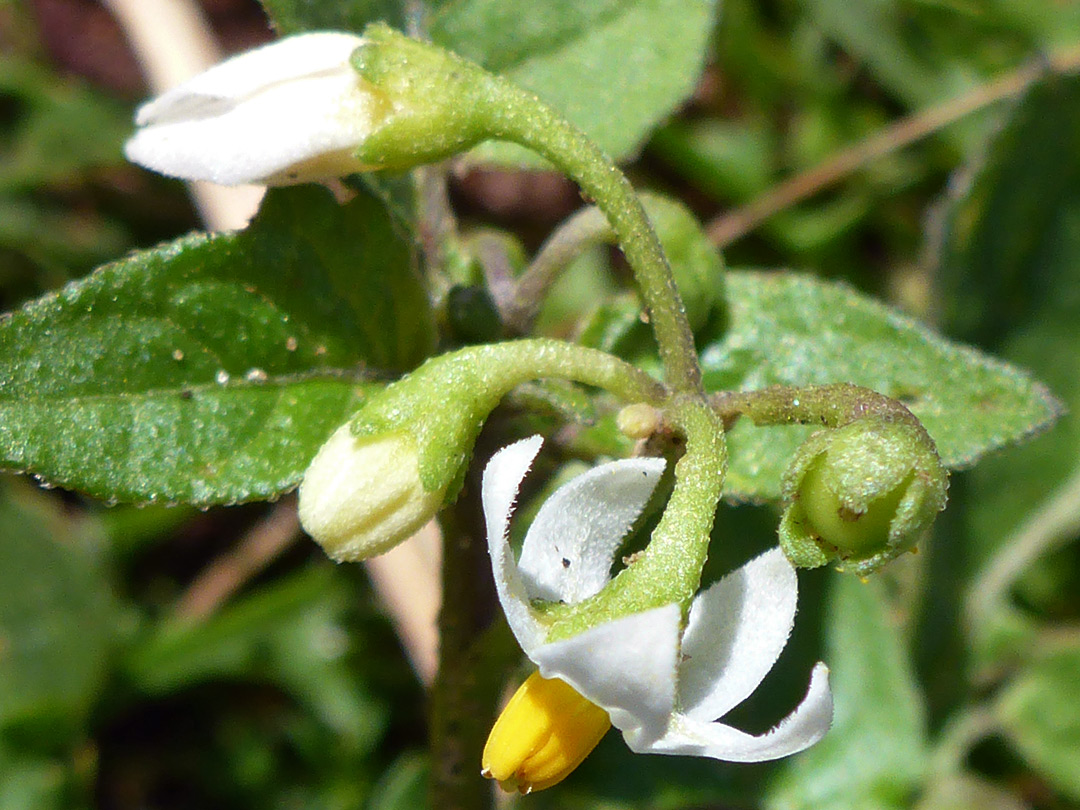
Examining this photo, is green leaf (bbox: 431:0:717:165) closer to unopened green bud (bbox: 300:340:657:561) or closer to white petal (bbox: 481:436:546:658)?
unopened green bud (bbox: 300:340:657:561)

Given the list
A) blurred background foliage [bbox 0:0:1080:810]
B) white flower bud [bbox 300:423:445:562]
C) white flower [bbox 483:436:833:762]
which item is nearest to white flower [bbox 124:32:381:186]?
white flower bud [bbox 300:423:445:562]

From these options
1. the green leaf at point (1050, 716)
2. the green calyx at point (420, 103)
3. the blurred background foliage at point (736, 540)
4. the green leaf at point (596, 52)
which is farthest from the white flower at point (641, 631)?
the green leaf at point (1050, 716)

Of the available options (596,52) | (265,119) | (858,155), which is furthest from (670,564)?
(858,155)

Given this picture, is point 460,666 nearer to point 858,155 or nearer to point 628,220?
point 628,220

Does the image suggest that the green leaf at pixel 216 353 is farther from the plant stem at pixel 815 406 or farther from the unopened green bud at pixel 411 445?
the plant stem at pixel 815 406

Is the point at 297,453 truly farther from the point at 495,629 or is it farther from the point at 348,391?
the point at 495,629

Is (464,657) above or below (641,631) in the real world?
below

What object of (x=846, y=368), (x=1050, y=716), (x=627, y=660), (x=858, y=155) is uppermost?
(x=627, y=660)
